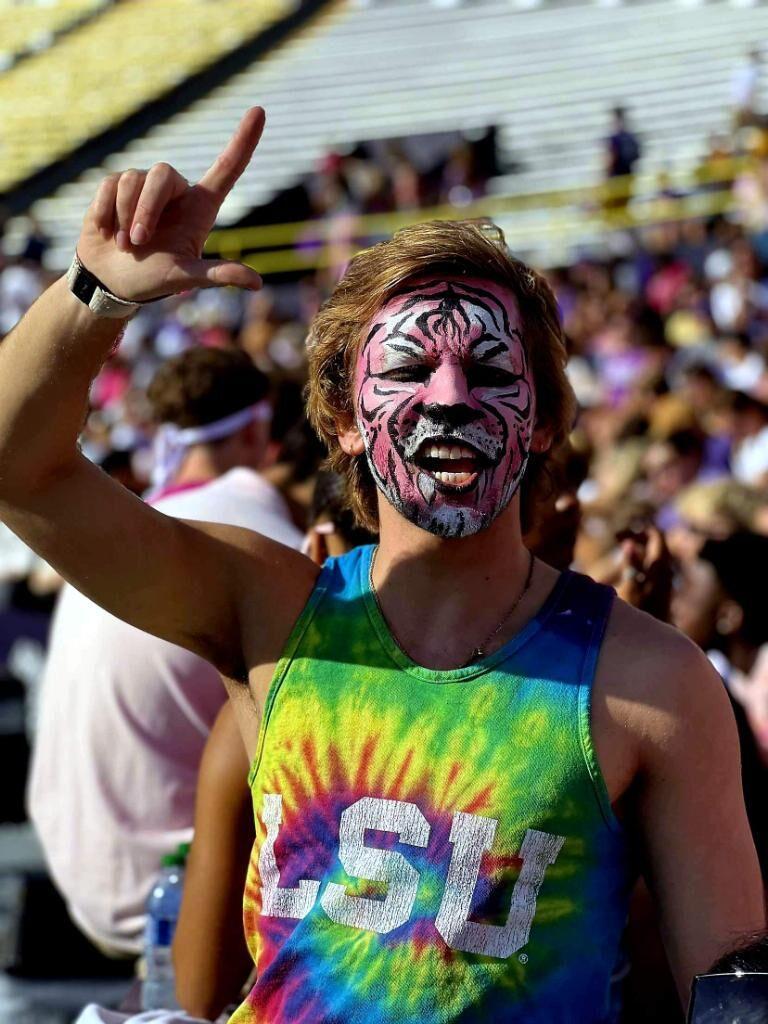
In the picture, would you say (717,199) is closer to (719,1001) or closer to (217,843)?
(217,843)

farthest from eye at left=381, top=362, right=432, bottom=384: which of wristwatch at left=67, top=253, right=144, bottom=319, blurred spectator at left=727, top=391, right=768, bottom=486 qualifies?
blurred spectator at left=727, top=391, right=768, bottom=486

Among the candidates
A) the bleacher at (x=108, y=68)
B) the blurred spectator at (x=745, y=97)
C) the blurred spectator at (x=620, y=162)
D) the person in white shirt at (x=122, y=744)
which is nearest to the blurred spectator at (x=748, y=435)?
the person in white shirt at (x=122, y=744)

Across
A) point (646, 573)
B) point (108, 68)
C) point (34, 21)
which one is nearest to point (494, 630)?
point (646, 573)

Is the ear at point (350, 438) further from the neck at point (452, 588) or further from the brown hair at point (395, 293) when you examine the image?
the neck at point (452, 588)

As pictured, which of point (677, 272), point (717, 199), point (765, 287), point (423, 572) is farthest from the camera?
point (717, 199)

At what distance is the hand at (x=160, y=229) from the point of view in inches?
67.5

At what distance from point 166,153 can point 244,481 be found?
63.2ft

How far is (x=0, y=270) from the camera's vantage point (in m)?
18.0

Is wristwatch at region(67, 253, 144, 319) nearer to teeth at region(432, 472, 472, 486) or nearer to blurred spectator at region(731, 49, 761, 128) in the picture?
teeth at region(432, 472, 472, 486)

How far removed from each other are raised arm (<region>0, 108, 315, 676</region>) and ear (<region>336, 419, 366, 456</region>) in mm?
198

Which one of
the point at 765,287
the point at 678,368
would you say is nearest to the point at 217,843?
the point at 678,368

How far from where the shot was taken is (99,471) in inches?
74.5

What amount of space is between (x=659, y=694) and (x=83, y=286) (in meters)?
0.81

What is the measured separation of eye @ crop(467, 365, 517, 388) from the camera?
1934 millimetres
